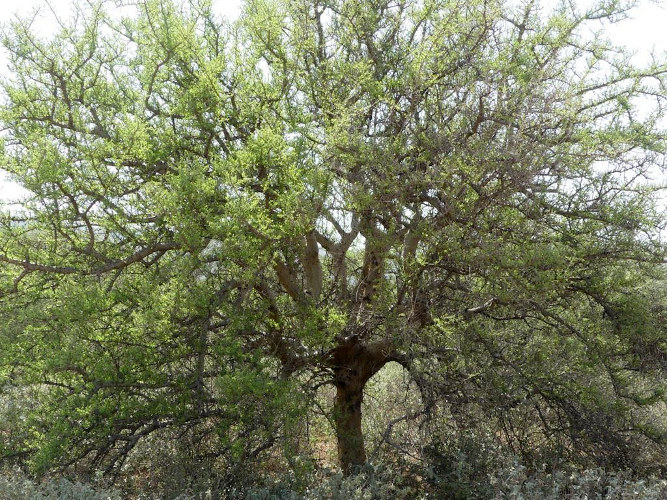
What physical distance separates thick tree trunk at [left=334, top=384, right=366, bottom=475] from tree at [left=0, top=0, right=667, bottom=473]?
0.12m

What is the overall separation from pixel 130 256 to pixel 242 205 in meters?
1.64

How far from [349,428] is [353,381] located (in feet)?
1.90

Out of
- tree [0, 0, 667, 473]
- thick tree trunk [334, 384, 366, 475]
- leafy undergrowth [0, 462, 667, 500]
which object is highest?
tree [0, 0, 667, 473]

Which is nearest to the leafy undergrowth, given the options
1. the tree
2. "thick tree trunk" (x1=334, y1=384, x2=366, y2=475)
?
the tree

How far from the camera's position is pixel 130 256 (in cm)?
693

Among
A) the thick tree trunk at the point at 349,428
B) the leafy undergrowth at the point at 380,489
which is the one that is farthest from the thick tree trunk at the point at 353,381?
the leafy undergrowth at the point at 380,489

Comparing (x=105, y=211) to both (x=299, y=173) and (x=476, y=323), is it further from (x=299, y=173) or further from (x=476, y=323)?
(x=476, y=323)

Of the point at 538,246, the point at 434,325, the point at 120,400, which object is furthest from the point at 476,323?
the point at 120,400

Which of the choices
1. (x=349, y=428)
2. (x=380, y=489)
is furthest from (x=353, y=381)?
(x=380, y=489)

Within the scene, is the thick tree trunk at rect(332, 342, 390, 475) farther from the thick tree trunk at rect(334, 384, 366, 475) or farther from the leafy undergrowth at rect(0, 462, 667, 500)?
the leafy undergrowth at rect(0, 462, 667, 500)

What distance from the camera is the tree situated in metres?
6.23

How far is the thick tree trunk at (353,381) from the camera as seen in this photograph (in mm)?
8148

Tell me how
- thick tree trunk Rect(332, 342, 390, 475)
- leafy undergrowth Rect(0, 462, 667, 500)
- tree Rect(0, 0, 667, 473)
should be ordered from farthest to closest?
1. thick tree trunk Rect(332, 342, 390, 475)
2. tree Rect(0, 0, 667, 473)
3. leafy undergrowth Rect(0, 462, 667, 500)

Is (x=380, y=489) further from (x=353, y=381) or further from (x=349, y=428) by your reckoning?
(x=353, y=381)
